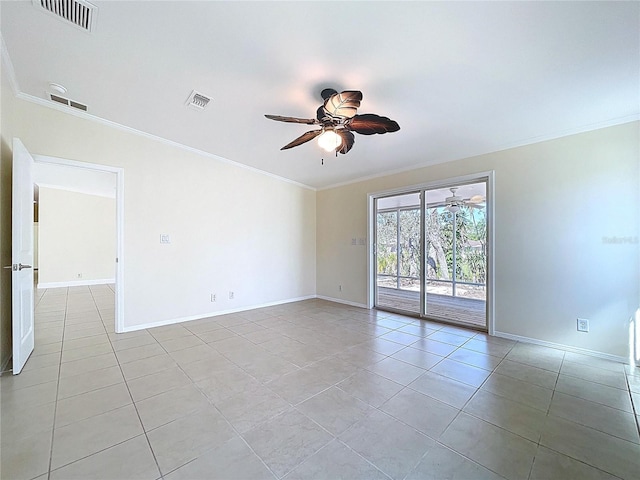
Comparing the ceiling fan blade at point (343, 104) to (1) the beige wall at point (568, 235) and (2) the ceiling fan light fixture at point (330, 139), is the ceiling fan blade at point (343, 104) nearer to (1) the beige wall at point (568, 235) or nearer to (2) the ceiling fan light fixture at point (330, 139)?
(2) the ceiling fan light fixture at point (330, 139)

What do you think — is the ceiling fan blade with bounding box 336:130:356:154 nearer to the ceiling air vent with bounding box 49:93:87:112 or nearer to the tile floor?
the tile floor

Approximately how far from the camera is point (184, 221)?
4215 millimetres

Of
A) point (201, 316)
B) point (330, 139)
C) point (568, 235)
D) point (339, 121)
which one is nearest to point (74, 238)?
point (201, 316)

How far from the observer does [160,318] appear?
156 inches

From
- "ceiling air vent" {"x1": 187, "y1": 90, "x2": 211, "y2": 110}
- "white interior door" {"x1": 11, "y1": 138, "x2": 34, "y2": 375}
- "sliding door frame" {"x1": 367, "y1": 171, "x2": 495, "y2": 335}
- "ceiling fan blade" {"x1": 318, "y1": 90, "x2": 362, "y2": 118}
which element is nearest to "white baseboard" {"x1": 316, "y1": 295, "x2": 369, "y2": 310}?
"sliding door frame" {"x1": 367, "y1": 171, "x2": 495, "y2": 335}

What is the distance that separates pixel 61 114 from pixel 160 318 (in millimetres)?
2909

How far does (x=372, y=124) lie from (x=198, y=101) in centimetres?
200

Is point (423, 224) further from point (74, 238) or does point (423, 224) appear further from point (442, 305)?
point (74, 238)

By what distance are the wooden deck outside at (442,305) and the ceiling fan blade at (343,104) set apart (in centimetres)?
357

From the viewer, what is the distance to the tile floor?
147cm

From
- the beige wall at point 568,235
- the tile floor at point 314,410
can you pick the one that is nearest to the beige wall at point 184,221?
the tile floor at point 314,410

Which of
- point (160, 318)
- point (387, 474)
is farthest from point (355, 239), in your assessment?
point (387, 474)

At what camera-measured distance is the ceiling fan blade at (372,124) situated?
7.57 ft

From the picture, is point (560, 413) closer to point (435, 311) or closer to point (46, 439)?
point (435, 311)
